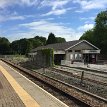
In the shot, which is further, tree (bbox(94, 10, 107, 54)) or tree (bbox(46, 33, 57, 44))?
tree (bbox(46, 33, 57, 44))

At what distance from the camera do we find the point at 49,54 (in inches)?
1889

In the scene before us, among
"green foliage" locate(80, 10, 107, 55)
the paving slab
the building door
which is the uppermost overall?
"green foliage" locate(80, 10, 107, 55)

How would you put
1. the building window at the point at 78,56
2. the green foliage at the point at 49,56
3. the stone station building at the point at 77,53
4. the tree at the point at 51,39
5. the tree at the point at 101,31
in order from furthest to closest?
the tree at the point at 51,39
the tree at the point at 101,31
the building window at the point at 78,56
the stone station building at the point at 77,53
the green foliage at the point at 49,56

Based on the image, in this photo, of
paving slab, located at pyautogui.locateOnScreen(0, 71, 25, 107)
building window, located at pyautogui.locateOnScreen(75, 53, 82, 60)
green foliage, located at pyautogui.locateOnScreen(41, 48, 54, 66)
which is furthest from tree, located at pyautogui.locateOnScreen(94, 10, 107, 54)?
paving slab, located at pyautogui.locateOnScreen(0, 71, 25, 107)

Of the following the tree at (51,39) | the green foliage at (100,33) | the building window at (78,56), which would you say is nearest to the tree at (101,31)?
the green foliage at (100,33)

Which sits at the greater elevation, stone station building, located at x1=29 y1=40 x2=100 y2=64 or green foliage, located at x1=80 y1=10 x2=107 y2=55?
green foliage, located at x1=80 y1=10 x2=107 y2=55

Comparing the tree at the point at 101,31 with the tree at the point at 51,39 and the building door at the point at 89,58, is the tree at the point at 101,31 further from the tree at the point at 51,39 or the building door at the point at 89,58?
the tree at the point at 51,39

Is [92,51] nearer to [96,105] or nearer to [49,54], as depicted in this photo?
[49,54]

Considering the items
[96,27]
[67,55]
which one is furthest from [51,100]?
[96,27]

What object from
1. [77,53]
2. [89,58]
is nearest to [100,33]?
[89,58]

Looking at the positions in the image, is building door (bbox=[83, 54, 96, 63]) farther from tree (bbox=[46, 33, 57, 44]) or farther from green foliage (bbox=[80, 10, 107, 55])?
tree (bbox=[46, 33, 57, 44])

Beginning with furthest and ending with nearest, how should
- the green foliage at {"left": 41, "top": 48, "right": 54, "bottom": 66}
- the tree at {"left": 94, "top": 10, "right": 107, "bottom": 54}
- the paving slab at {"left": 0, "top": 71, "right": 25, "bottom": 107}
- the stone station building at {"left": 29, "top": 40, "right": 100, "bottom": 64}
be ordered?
A: the tree at {"left": 94, "top": 10, "right": 107, "bottom": 54}, the stone station building at {"left": 29, "top": 40, "right": 100, "bottom": 64}, the green foliage at {"left": 41, "top": 48, "right": 54, "bottom": 66}, the paving slab at {"left": 0, "top": 71, "right": 25, "bottom": 107}

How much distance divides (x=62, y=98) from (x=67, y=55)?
1776 inches

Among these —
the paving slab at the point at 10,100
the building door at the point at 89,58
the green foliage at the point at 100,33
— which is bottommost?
the paving slab at the point at 10,100
